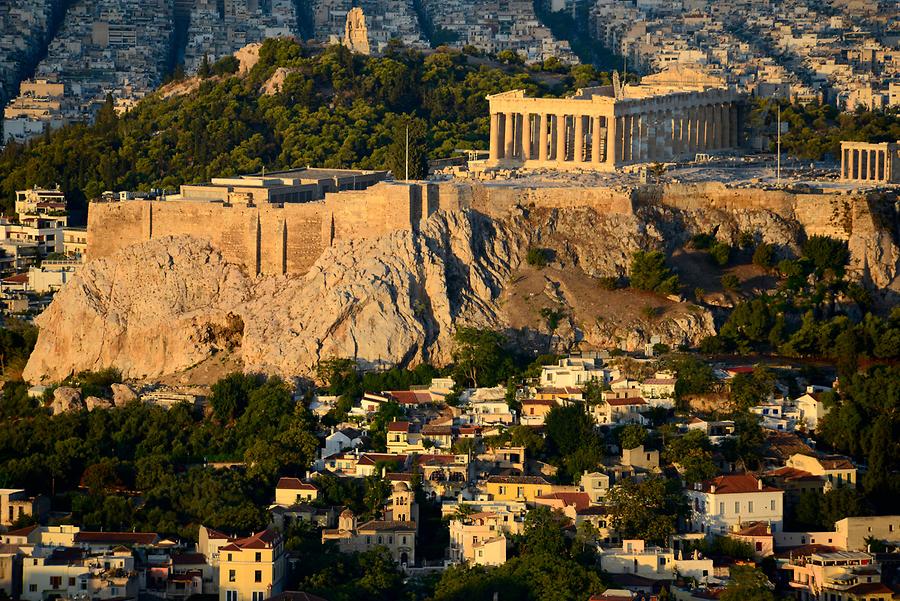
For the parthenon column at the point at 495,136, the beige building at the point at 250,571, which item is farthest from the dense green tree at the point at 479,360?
the parthenon column at the point at 495,136

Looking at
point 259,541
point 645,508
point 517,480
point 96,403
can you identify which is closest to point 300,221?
point 96,403

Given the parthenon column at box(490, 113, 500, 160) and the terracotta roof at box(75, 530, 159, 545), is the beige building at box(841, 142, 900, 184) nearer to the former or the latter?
the parthenon column at box(490, 113, 500, 160)

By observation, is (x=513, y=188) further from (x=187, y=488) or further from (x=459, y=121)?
(x=459, y=121)

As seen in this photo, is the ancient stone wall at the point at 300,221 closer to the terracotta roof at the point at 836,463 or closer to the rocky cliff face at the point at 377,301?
the rocky cliff face at the point at 377,301

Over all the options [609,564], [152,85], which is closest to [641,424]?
[609,564]

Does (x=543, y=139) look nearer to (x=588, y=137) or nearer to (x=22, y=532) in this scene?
(x=588, y=137)
